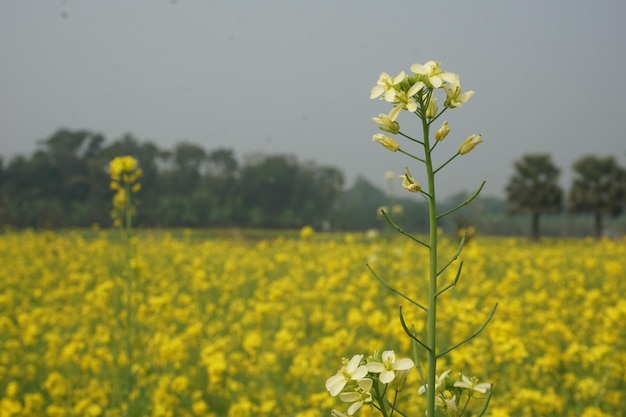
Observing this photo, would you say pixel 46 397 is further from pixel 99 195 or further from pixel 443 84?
pixel 99 195

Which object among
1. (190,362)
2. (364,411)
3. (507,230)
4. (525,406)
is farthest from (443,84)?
(507,230)

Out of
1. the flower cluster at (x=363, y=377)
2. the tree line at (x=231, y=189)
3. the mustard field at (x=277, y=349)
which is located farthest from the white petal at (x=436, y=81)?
the tree line at (x=231, y=189)

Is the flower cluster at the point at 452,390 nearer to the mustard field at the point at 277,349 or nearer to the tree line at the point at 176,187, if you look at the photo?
the mustard field at the point at 277,349

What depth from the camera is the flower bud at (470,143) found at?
42.8 inches

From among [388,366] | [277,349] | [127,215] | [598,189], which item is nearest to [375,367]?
[388,366]

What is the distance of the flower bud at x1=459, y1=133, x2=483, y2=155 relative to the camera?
1.09m

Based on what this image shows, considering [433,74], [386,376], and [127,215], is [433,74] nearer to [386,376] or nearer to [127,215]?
[386,376]

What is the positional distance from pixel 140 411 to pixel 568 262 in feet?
30.4

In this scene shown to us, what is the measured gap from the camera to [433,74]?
1038 millimetres

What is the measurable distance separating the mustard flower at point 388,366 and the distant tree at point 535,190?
37914 mm

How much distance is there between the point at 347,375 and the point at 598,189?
134 feet

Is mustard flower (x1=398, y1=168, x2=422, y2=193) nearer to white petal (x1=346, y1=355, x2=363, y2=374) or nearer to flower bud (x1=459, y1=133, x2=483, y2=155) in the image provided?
flower bud (x1=459, y1=133, x2=483, y2=155)

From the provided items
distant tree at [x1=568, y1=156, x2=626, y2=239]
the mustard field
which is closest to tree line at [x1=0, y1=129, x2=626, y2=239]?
distant tree at [x1=568, y1=156, x2=626, y2=239]

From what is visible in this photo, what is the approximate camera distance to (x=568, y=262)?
10398 millimetres
